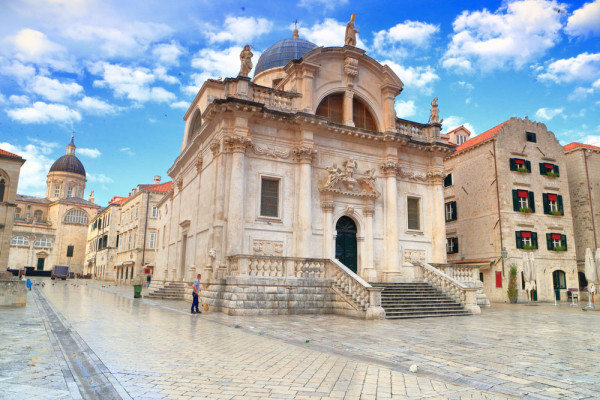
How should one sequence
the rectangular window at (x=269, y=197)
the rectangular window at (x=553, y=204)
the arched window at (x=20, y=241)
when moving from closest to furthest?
1. the rectangular window at (x=269, y=197)
2. the rectangular window at (x=553, y=204)
3. the arched window at (x=20, y=241)

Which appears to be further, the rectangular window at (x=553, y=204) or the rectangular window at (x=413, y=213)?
the rectangular window at (x=553, y=204)

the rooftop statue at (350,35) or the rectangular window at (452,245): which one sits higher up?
the rooftop statue at (350,35)

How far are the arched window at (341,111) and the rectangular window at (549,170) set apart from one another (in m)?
16.8

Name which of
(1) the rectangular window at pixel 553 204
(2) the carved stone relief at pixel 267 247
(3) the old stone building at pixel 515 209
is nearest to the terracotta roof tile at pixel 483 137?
(3) the old stone building at pixel 515 209

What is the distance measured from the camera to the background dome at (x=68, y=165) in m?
96.1

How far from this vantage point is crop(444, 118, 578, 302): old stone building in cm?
2994

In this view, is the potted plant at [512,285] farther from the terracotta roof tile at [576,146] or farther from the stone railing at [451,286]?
the terracotta roof tile at [576,146]

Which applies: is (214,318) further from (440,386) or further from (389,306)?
(440,386)

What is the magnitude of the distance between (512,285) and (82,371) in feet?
95.3

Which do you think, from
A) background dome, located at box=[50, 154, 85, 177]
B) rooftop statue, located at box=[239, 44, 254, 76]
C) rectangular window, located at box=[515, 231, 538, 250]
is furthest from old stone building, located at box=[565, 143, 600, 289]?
background dome, located at box=[50, 154, 85, 177]

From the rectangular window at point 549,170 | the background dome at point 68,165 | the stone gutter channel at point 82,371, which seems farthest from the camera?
the background dome at point 68,165

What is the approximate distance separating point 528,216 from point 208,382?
31.2 metres

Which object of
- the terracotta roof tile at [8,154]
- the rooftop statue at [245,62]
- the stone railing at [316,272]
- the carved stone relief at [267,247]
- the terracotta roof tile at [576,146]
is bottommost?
the stone railing at [316,272]

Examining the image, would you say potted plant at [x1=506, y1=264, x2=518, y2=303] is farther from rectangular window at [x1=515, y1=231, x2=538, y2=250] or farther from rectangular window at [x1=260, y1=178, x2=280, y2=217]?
rectangular window at [x1=260, y1=178, x2=280, y2=217]
